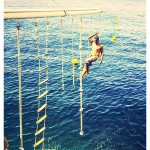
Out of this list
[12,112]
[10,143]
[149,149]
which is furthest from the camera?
[12,112]

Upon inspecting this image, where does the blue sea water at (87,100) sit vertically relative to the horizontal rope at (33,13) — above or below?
below

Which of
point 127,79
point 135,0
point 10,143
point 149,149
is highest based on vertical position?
point 135,0

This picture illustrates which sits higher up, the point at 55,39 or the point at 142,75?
the point at 55,39

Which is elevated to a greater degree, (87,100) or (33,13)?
(33,13)

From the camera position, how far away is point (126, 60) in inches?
1136

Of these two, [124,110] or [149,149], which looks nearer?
[149,149]

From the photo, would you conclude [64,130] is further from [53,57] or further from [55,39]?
[55,39]

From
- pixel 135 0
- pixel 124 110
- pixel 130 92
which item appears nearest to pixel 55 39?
pixel 130 92

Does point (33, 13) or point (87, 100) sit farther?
point (87, 100)

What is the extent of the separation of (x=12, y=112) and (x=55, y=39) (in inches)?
774

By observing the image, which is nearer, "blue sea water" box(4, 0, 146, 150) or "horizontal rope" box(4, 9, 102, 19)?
"horizontal rope" box(4, 9, 102, 19)

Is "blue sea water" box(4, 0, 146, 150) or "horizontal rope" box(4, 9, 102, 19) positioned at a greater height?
"horizontal rope" box(4, 9, 102, 19)

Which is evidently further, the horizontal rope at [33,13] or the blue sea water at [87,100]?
the blue sea water at [87,100]

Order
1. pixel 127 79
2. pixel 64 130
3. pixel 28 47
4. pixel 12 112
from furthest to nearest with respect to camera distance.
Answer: pixel 28 47 → pixel 127 79 → pixel 12 112 → pixel 64 130
